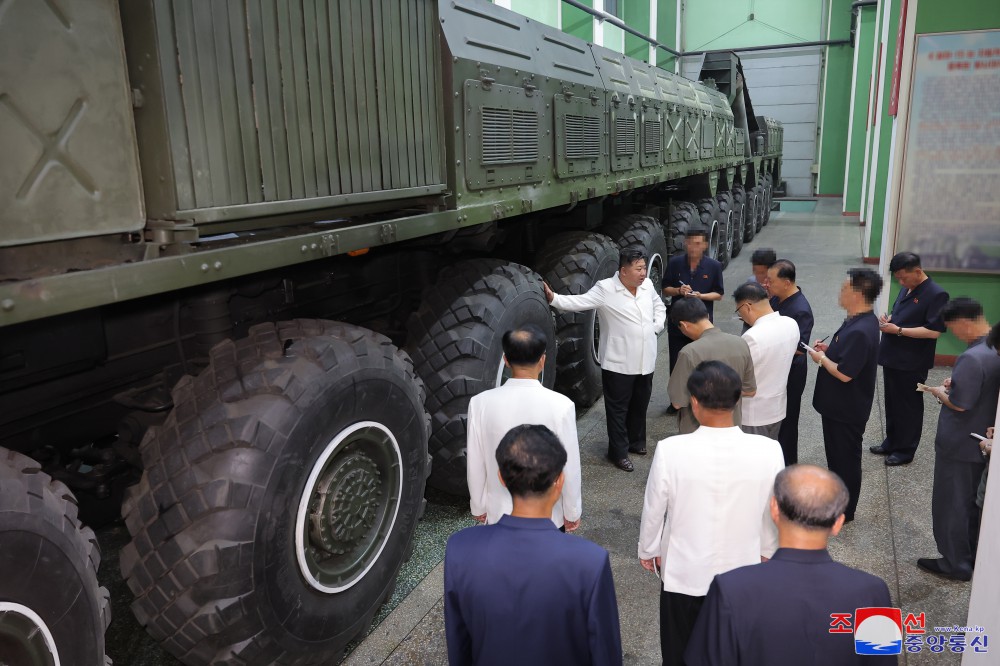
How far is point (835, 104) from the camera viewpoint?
25.4m

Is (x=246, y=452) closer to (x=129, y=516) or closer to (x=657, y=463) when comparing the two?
(x=129, y=516)

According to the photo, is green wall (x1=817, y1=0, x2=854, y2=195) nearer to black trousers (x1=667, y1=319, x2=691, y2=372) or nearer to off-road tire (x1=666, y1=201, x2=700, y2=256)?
off-road tire (x1=666, y1=201, x2=700, y2=256)

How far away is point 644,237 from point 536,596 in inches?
232

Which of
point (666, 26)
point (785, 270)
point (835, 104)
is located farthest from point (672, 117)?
point (835, 104)

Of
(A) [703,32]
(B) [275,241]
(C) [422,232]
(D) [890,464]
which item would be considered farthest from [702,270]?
(A) [703,32]

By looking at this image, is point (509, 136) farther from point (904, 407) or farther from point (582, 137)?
point (904, 407)

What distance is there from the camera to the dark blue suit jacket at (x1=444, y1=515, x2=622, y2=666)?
193 cm

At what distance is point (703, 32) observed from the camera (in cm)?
2648

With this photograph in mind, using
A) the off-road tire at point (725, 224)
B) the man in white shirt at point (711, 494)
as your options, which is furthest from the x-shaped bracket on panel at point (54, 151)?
the off-road tire at point (725, 224)

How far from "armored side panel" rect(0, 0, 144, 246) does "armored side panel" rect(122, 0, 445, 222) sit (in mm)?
106

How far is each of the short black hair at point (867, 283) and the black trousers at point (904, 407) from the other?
1.33m

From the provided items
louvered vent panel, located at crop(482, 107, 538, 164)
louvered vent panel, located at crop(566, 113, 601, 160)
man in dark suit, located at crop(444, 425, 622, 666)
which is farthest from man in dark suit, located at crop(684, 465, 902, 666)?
louvered vent panel, located at crop(566, 113, 601, 160)

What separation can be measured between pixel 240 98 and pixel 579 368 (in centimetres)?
377

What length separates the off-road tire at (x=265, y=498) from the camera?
2568mm
